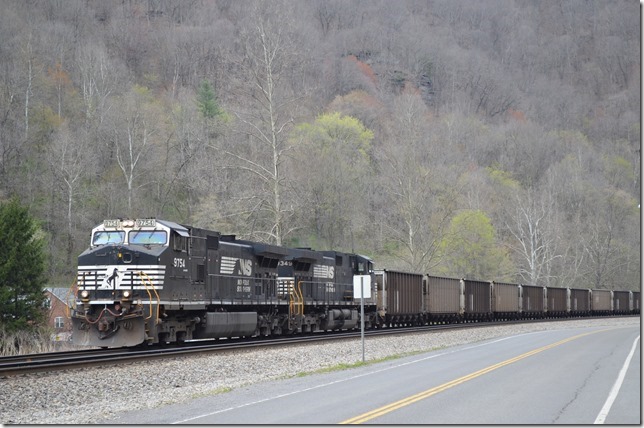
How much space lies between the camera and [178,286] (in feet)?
78.4

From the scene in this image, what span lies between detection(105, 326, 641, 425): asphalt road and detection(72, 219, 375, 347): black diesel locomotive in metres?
6.04

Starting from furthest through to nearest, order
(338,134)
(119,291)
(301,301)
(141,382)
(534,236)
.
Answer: (338,134)
(534,236)
(301,301)
(119,291)
(141,382)

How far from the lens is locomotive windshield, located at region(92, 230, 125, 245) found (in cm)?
2351

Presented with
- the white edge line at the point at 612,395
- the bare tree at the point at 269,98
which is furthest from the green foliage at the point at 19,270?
the white edge line at the point at 612,395

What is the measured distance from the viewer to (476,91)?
605ft

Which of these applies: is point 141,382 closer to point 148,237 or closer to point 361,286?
point 148,237

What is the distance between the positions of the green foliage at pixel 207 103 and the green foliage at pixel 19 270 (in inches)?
2069

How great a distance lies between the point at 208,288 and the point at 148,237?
3.29 metres

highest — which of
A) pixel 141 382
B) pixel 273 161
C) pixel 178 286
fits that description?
pixel 273 161

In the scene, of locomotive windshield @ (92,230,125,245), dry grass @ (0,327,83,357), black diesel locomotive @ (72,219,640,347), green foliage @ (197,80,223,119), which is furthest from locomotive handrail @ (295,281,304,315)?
green foliage @ (197,80,223,119)

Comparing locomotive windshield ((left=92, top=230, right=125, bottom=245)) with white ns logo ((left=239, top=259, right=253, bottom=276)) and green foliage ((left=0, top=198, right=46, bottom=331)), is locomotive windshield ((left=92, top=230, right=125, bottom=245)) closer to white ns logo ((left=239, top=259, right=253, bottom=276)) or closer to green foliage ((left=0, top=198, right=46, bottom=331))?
white ns logo ((left=239, top=259, right=253, bottom=276))

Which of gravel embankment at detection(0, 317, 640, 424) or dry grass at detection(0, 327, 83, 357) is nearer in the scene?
gravel embankment at detection(0, 317, 640, 424)

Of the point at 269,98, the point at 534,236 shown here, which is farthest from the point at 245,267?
the point at 534,236

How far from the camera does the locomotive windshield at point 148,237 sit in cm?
2350
